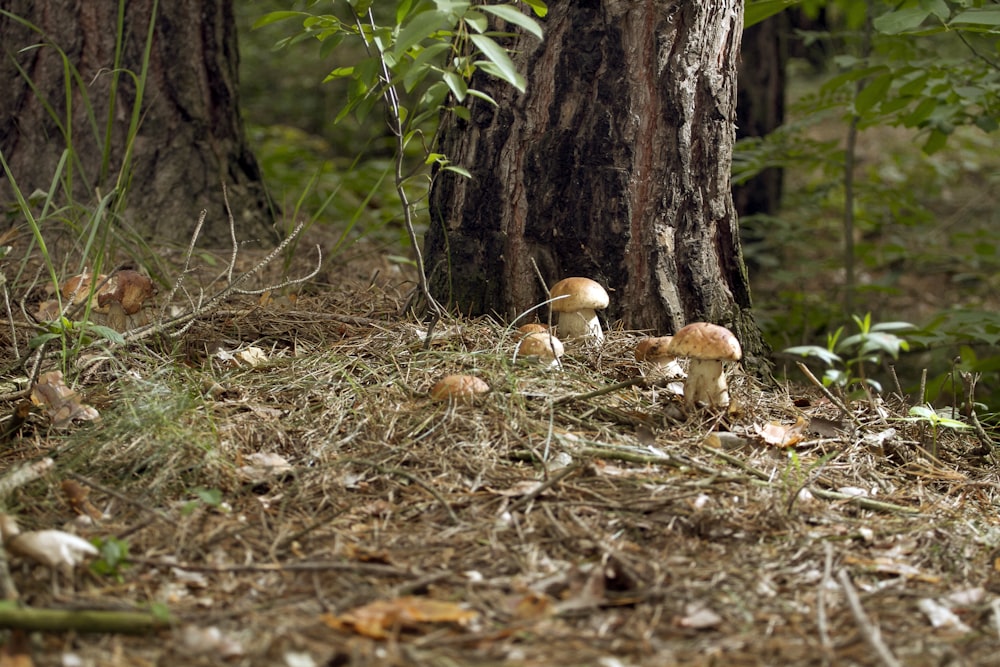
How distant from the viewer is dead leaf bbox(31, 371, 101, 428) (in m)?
2.55

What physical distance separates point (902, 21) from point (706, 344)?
1.47m

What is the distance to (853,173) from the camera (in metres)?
7.78

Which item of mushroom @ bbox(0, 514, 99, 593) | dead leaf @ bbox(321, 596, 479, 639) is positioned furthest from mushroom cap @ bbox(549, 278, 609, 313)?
mushroom @ bbox(0, 514, 99, 593)


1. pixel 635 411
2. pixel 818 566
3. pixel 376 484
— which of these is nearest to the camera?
pixel 818 566

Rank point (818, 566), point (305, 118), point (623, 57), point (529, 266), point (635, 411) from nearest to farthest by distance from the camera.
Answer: point (818, 566), point (635, 411), point (623, 57), point (529, 266), point (305, 118)

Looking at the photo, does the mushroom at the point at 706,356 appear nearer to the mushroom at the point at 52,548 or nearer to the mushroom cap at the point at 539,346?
the mushroom cap at the point at 539,346

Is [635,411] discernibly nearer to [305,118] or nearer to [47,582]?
[47,582]

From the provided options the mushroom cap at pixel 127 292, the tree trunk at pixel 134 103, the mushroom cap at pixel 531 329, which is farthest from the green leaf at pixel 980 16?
the tree trunk at pixel 134 103

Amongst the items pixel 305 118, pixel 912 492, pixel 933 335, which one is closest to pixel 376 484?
pixel 912 492

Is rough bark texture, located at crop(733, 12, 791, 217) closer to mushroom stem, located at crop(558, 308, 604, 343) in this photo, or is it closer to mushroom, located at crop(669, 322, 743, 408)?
mushroom stem, located at crop(558, 308, 604, 343)

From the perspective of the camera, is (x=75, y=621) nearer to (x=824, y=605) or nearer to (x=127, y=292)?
(x=824, y=605)

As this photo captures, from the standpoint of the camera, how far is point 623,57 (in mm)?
3078

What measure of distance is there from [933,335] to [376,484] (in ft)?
9.19

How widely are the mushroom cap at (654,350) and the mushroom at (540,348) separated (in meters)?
0.28
